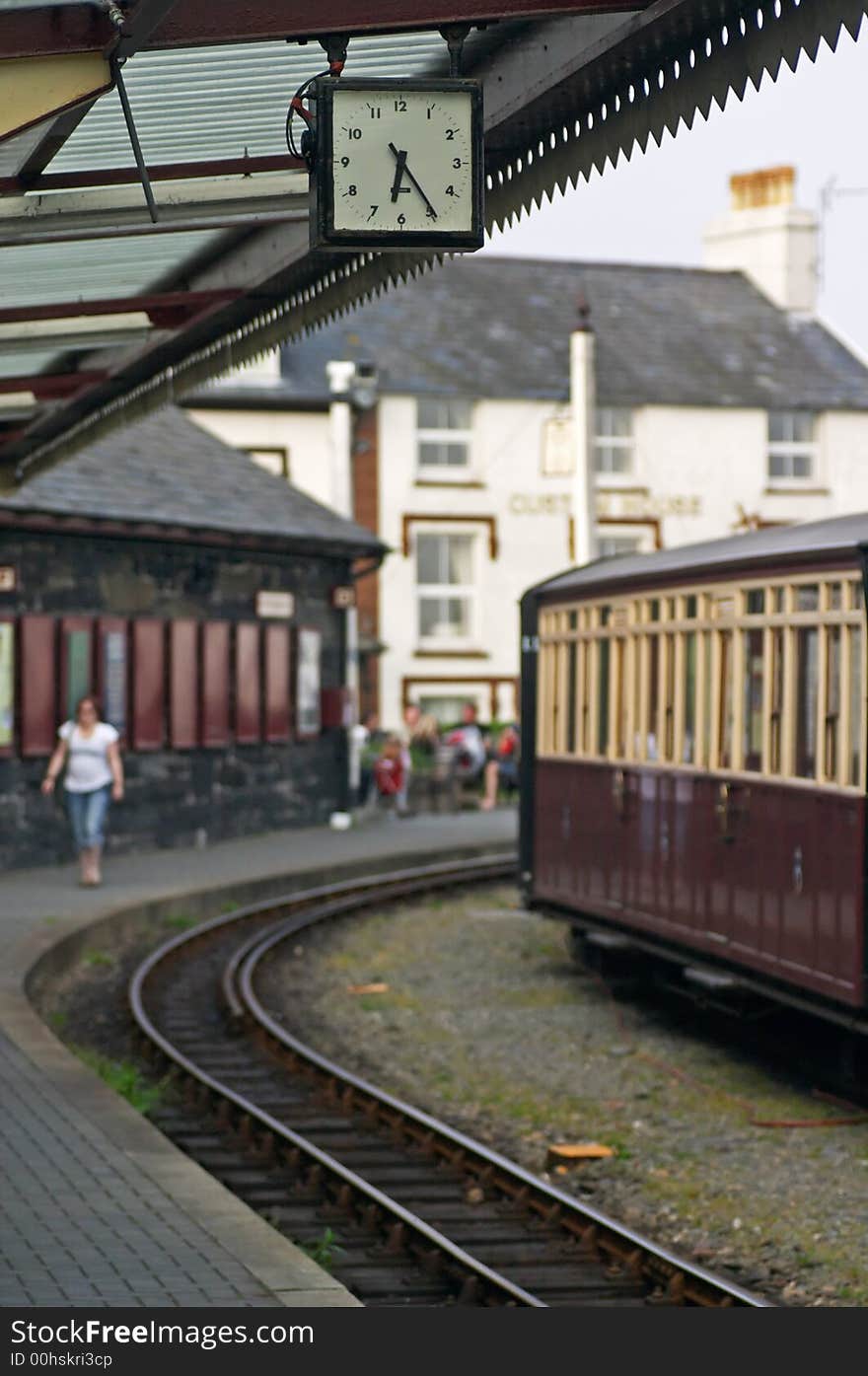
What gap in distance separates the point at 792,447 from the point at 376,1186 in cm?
3394

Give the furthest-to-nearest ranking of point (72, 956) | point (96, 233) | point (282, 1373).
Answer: point (72, 956) → point (96, 233) → point (282, 1373)

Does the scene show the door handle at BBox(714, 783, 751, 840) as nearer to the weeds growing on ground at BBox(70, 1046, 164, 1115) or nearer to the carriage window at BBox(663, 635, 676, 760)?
the carriage window at BBox(663, 635, 676, 760)

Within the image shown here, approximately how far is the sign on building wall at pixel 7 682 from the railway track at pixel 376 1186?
21.2 feet

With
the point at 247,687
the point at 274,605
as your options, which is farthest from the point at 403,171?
the point at 274,605

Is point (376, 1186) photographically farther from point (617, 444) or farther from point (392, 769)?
point (617, 444)

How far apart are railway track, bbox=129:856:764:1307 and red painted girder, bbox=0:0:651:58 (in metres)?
4.05

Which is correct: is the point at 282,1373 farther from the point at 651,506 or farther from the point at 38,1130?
the point at 651,506

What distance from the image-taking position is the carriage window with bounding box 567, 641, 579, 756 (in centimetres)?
1535

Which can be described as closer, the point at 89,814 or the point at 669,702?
the point at 669,702

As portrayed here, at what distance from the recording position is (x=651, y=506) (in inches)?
1644

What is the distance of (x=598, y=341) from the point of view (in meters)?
42.2

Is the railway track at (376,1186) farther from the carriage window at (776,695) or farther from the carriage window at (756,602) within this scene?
the carriage window at (756,602)

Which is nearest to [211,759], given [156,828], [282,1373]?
[156,828]

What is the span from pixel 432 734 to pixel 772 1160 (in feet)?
81.5
